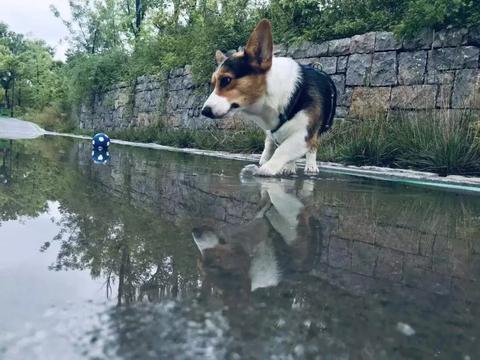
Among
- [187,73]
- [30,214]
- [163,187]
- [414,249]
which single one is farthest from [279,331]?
[187,73]

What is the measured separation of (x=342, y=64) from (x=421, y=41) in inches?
56.2

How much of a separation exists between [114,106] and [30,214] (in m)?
17.6

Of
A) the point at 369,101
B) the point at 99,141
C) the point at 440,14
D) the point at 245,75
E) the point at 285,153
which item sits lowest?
the point at 99,141

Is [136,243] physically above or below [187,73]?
below

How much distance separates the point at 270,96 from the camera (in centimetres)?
392

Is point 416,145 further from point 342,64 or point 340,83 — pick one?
point 342,64

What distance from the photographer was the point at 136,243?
1.53 metres

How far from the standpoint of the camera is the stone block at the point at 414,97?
6.52 meters

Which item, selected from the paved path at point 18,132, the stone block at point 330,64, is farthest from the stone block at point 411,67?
the paved path at point 18,132

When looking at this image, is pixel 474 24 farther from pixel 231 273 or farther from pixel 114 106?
pixel 114 106

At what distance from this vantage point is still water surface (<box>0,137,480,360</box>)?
80 cm

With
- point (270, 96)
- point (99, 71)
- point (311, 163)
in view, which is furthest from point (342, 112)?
point (99, 71)

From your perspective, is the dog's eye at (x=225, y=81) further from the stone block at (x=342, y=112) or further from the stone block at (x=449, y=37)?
the stone block at (x=342, y=112)

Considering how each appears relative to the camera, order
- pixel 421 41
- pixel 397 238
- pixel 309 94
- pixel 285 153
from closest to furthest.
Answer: pixel 397 238, pixel 285 153, pixel 309 94, pixel 421 41
